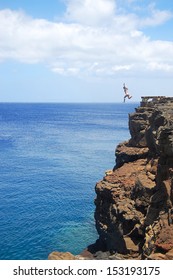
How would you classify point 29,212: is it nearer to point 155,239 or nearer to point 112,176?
point 112,176

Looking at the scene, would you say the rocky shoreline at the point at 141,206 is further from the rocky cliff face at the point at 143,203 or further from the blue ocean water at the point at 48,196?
the blue ocean water at the point at 48,196

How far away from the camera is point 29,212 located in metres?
55.7

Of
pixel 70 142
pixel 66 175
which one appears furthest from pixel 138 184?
pixel 70 142

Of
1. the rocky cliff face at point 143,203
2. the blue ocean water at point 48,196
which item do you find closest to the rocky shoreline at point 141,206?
the rocky cliff face at point 143,203

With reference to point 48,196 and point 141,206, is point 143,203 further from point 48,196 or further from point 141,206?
point 48,196

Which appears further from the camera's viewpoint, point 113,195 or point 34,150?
point 34,150

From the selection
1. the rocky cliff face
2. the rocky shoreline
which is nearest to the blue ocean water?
the rocky shoreline

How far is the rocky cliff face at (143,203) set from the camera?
89.8ft

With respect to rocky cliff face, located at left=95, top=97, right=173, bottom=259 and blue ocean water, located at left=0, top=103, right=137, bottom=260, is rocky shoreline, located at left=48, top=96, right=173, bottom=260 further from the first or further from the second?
blue ocean water, located at left=0, top=103, right=137, bottom=260

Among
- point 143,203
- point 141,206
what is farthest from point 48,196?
point 143,203

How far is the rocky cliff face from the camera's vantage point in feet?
89.8

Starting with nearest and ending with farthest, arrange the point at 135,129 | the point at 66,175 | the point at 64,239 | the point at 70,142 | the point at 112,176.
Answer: the point at 112,176, the point at 64,239, the point at 135,129, the point at 66,175, the point at 70,142

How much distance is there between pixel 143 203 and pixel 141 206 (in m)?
0.50

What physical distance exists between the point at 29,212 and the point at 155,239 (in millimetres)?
33020
